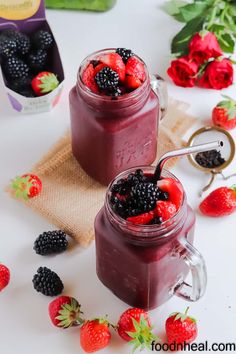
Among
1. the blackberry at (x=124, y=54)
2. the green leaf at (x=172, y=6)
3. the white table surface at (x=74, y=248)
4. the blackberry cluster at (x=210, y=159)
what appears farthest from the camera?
the green leaf at (x=172, y=6)

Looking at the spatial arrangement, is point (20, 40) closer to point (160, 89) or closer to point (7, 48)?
point (7, 48)

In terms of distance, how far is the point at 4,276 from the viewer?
141 centimetres

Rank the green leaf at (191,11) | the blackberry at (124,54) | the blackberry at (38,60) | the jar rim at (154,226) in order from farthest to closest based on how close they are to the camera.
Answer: the green leaf at (191,11), the blackberry at (38,60), the blackberry at (124,54), the jar rim at (154,226)

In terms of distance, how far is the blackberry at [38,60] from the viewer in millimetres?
1727

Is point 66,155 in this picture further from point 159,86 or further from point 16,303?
point 16,303

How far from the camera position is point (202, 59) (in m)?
1.76

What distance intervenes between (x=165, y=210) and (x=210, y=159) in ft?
1.26

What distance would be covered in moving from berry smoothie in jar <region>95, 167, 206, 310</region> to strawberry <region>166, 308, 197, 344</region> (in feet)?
0.16

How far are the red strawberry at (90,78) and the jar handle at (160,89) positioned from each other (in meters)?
0.16

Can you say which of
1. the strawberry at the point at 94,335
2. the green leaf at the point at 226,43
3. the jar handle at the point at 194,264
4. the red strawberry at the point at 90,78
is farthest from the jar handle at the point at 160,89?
the strawberry at the point at 94,335

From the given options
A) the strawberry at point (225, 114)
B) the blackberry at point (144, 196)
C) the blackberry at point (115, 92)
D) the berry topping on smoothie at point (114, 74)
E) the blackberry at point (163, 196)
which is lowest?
the strawberry at point (225, 114)

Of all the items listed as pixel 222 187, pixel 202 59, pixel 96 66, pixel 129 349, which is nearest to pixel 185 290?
pixel 129 349

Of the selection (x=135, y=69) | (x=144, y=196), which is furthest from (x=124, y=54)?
(x=144, y=196)

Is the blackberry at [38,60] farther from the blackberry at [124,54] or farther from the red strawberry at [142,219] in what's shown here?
the red strawberry at [142,219]
